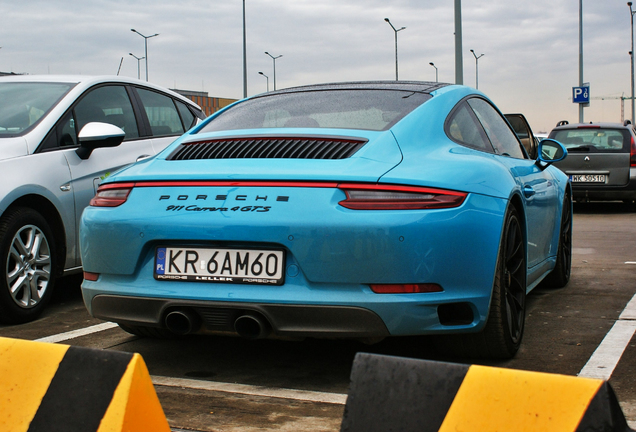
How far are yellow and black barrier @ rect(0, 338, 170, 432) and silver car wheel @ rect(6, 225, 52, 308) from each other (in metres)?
2.60

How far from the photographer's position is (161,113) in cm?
678

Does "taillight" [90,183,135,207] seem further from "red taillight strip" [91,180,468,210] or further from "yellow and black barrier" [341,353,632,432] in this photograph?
"yellow and black barrier" [341,353,632,432]

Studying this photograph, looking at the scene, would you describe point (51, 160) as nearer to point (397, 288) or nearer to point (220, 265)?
point (220, 265)

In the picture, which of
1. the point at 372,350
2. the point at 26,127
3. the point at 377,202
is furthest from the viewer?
the point at 26,127

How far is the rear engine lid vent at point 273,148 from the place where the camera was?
3455 millimetres

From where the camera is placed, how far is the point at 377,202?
317 centimetres

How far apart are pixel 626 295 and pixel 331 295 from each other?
326cm

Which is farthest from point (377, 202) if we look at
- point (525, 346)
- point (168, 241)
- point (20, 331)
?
point (20, 331)

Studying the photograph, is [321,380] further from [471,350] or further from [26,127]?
[26,127]

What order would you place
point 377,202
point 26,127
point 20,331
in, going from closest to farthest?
1. point 377,202
2. point 20,331
3. point 26,127

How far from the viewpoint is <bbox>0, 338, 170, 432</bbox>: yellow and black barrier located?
7.27 feet

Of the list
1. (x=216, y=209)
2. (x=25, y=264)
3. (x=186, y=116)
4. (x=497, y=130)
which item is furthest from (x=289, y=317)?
(x=186, y=116)

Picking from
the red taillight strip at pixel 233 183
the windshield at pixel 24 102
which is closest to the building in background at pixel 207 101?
the windshield at pixel 24 102

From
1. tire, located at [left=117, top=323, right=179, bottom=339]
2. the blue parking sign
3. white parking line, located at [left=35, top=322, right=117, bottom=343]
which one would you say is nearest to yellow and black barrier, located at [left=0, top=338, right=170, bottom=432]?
tire, located at [left=117, top=323, right=179, bottom=339]
